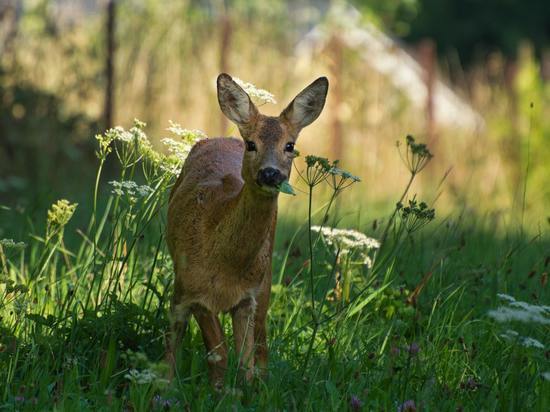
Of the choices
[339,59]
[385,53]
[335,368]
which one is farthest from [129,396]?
[385,53]

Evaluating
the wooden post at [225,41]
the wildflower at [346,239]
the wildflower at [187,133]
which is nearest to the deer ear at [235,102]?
the wildflower at [187,133]

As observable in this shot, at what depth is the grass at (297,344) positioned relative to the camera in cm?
401

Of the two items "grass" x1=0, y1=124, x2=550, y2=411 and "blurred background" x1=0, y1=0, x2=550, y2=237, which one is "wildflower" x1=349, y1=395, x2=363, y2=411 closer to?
"grass" x1=0, y1=124, x2=550, y2=411

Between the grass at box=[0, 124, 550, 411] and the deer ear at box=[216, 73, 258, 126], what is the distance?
0.42m

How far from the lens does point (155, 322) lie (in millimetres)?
4719

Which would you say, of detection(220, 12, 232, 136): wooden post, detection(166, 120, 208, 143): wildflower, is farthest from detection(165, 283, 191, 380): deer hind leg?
detection(220, 12, 232, 136): wooden post

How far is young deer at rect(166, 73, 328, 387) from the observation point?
15.1ft

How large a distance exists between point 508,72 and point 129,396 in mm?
11703

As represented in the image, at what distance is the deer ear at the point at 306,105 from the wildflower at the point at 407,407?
1.47 m

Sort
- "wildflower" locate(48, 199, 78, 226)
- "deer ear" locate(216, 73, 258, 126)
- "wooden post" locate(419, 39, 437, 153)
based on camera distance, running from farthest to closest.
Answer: "wooden post" locate(419, 39, 437, 153) < "deer ear" locate(216, 73, 258, 126) < "wildflower" locate(48, 199, 78, 226)

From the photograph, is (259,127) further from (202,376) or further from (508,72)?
(508,72)

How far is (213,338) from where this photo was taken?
14.9 feet

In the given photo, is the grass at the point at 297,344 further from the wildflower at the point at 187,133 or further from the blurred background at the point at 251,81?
the blurred background at the point at 251,81

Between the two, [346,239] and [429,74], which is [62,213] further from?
[429,74]
